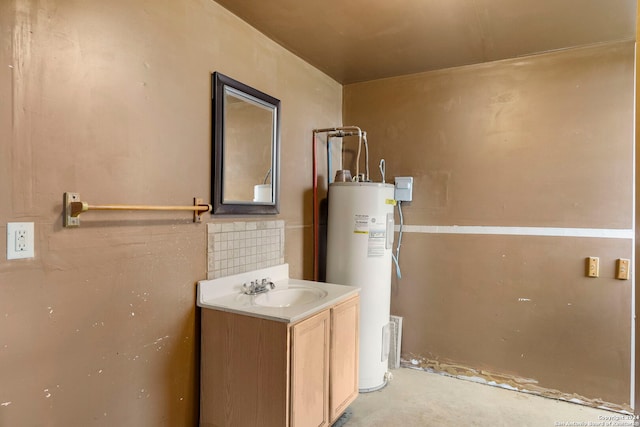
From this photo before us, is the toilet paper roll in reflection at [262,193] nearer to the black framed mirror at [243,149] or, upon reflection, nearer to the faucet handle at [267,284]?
the black framed mirror at [243,149]

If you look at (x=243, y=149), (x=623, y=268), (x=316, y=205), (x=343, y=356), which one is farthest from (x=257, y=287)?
(x=623, y=268)

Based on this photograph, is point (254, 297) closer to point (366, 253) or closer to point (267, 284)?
point (267, 284)

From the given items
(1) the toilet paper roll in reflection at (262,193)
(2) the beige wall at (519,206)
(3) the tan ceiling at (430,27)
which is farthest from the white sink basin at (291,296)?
(3) the tan ceiling at (430,27)

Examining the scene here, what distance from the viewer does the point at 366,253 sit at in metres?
2.70

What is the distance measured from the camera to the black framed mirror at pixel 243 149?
2012mm

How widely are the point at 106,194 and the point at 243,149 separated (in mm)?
874

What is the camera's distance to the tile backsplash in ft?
6.64

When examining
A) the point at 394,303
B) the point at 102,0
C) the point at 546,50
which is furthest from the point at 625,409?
the point at 102,0

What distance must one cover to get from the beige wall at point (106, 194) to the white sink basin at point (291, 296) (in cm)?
44

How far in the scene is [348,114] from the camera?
3.37 metres

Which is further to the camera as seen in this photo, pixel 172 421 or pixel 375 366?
pixel 375 366

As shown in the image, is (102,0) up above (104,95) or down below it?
above

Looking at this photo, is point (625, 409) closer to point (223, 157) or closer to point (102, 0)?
point (223, 157)

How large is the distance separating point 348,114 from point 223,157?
1.64 metres
